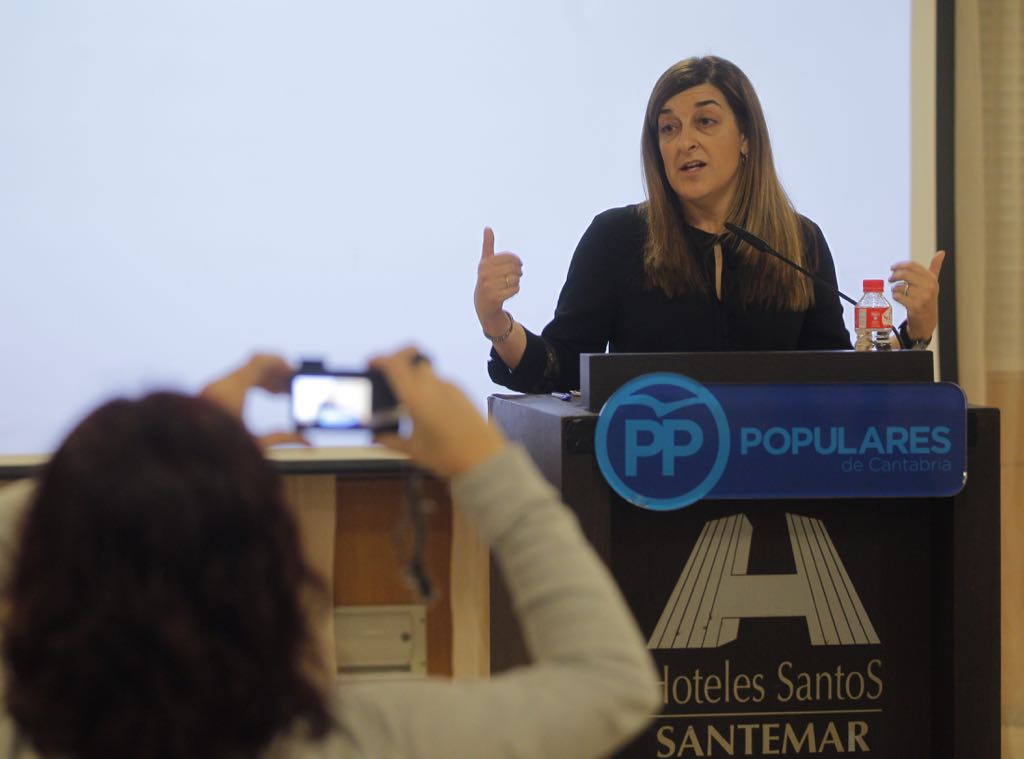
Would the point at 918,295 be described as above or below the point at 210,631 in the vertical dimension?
above

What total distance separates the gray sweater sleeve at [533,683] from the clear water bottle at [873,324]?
1255 mm

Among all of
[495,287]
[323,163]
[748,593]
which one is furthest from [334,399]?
[323,163]

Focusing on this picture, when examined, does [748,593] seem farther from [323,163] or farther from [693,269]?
[323,163]

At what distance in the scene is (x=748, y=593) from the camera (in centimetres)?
152

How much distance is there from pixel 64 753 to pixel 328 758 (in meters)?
0.15

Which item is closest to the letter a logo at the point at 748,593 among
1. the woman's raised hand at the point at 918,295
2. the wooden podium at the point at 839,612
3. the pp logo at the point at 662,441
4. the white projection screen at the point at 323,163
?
the wooden podium at the point at 839,612

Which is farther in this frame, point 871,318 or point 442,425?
point 871,318

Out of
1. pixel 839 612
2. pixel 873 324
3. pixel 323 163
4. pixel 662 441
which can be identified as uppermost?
pixel 323 163

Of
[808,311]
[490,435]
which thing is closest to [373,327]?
[808,311]

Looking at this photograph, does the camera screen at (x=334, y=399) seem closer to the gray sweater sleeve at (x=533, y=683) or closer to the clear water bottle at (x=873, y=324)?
the gray sweater sleeve at (x=533, y=683)

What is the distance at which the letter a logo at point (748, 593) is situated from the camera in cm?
151

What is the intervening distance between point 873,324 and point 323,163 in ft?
3.74

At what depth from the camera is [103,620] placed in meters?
0.63

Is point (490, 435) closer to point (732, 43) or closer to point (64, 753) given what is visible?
point (64, 753)
